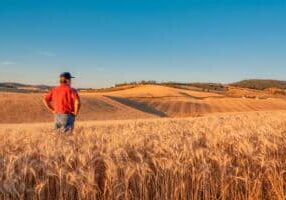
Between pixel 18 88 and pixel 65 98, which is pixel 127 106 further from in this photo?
pixel 18 88

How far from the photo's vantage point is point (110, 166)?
5574 millimetres

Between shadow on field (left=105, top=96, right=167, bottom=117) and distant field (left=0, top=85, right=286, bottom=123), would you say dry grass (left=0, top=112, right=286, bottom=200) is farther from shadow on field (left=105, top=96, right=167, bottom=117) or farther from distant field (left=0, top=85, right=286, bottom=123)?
shadow on field (left=105, top=96, right=167, bottom=117)

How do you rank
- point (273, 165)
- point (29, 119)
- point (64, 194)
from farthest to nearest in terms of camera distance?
point (29, 119) < point (273, 165) < point (64, 194)

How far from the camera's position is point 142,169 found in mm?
5742

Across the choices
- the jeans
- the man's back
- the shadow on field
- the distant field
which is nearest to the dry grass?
the jeans

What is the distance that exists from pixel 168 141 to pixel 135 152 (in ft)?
2.65

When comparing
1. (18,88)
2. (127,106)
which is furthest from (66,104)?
(18,88)

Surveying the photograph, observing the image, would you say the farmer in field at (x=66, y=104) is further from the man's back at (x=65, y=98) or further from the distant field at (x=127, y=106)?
the distant field at (x=127, y=106)

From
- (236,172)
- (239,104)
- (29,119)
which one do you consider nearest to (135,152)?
(236,172)

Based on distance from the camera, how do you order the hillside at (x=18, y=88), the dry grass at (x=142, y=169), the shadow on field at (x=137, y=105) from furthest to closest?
the hillside at (x=18, y=88) < the shadow on field at (x=137, y=105) < the dry grass at (x=142, y=169)

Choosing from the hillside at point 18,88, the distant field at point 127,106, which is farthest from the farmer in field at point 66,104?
the hillside at point 18,88

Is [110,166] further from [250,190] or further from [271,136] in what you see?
[271,136]

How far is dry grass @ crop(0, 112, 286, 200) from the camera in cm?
536

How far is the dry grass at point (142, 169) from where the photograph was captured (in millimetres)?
5359
